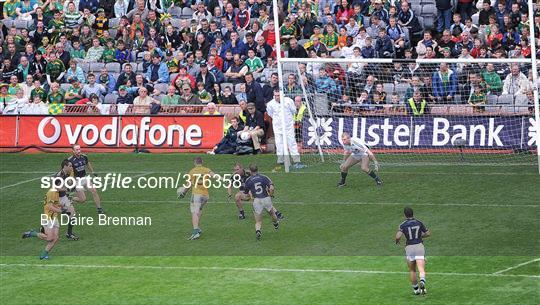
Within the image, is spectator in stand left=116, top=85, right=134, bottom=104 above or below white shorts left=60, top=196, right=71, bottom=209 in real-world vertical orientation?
above

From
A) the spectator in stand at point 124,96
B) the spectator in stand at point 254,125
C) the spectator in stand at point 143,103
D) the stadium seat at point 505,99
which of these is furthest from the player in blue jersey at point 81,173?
the stadium seat at point 505,99

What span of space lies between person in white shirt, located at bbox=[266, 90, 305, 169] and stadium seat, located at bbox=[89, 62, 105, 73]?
9988mm

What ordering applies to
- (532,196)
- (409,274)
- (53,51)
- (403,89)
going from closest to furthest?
(409,274), (532,196), (403,89), (53,51)

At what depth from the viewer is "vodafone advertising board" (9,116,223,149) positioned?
37781mm

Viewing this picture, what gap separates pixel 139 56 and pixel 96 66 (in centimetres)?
168

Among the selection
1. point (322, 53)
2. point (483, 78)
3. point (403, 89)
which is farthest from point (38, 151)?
point (483, 78)

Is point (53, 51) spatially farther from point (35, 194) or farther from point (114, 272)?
point (114, 272)

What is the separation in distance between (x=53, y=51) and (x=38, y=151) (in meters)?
5.30

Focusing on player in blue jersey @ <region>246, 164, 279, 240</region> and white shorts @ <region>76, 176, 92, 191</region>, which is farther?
white shorts @ <region>76, 176, 92, 191</region>

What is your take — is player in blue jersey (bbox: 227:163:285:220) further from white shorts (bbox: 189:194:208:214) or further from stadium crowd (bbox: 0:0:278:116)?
stadium crowd (bbox: 0:0:278:116)

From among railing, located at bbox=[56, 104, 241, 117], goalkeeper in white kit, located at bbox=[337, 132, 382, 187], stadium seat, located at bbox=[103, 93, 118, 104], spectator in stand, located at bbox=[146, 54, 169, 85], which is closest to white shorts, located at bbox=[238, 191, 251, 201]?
goalkeeper in white kit, located at bbox=[337, 132, 382, 187]

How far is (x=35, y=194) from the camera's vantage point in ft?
109

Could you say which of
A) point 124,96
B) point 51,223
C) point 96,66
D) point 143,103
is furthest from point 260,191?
point 96,66

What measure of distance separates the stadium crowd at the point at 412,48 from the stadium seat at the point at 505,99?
0.10 feet
